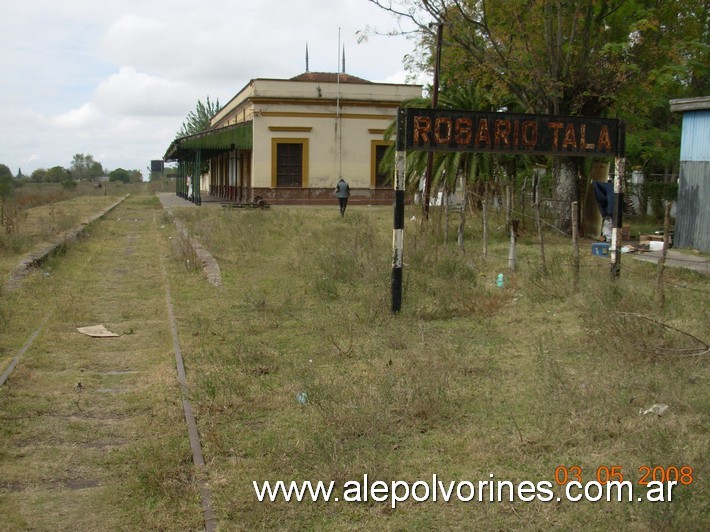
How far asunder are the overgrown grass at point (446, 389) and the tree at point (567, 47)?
754cm

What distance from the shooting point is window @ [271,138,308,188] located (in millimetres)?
37625

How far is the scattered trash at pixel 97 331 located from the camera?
30.0 feet

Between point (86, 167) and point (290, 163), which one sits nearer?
point (290, 163)

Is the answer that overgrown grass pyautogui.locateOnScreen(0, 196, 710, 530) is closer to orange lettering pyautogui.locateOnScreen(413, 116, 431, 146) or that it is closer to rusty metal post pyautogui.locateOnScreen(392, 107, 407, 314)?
rusty metal post pyautogui.locateOnScreen(392, 107, 407, 314)

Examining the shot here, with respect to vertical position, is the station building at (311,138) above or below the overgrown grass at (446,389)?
above

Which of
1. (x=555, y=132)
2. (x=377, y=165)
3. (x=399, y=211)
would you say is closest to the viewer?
(x=399, y=211)

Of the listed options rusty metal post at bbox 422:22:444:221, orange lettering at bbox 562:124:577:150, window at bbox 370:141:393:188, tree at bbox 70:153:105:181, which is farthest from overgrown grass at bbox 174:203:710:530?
tree at bbox 70:153:105:181

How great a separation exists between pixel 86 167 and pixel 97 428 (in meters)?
137

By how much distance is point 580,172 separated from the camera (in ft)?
→ 66.9

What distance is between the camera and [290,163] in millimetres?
38000

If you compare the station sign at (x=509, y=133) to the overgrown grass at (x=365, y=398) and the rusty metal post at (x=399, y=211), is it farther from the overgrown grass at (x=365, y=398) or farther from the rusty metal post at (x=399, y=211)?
the overgrown grass at (x=365, y=398)

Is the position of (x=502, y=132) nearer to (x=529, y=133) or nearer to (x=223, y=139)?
(x=529, y=133)
